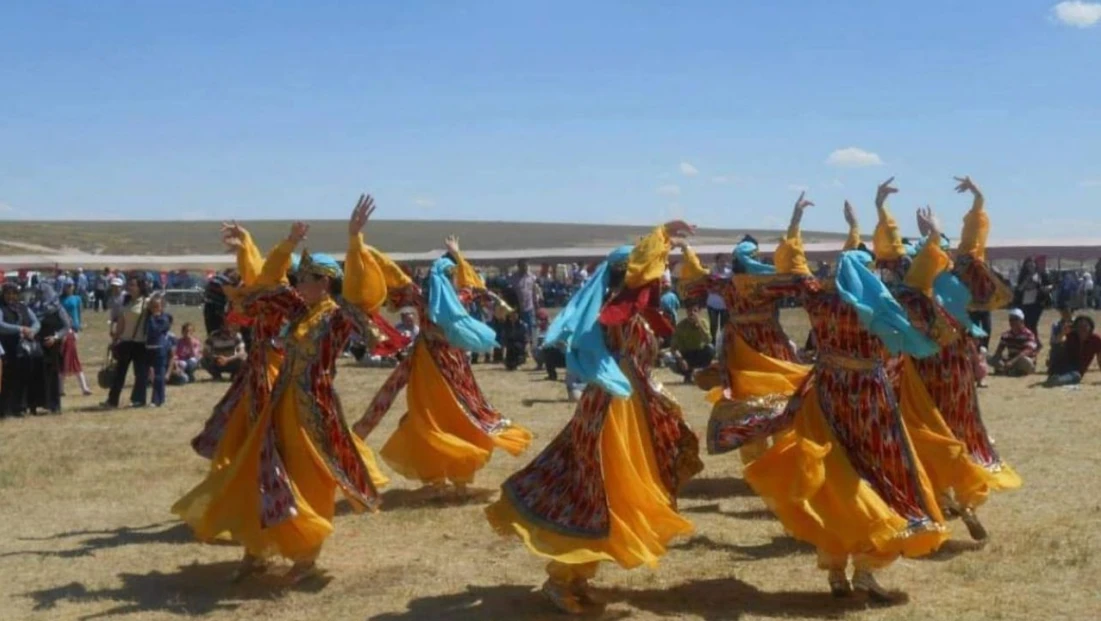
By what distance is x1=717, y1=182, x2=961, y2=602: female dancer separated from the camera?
7121 mm

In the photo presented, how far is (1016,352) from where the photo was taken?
20203 mm

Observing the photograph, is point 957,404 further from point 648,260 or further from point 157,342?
point 157,342

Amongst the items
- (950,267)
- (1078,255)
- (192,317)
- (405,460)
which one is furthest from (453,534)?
(1078,255)

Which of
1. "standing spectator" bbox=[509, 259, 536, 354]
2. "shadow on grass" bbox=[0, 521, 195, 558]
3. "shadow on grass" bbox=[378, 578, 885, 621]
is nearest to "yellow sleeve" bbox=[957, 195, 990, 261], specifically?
"shadow on grass" bbox=[378, 578, 885, 621]

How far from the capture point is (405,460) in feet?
35.1

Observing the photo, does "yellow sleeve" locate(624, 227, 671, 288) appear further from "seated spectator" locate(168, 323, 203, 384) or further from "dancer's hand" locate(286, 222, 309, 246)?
"seated spectator" locate(168, 323, 203, 384)

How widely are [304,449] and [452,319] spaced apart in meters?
2.67

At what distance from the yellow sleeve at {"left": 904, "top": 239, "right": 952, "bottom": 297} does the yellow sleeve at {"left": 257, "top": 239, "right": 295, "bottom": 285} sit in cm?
373

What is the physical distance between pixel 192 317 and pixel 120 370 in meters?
21.8

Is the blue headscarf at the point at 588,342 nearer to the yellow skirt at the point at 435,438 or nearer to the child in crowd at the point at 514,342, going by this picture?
the yellow skirt at the point at 435,438

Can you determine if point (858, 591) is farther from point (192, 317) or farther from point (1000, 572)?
point (192, 317)

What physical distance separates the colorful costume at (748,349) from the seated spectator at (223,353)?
1141cm

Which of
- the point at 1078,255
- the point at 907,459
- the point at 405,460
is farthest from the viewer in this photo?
the point at 1078,255

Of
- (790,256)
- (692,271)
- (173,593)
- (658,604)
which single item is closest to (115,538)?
(173,593)
